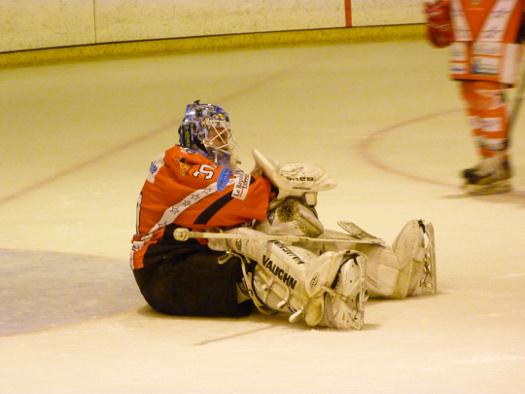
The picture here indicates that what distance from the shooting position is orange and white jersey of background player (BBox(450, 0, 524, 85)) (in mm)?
7012

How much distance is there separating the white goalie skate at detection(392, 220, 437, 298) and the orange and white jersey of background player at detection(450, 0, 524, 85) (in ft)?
7.66

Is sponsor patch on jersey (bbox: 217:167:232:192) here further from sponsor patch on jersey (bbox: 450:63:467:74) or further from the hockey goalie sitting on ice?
sponsor patch on jersey (bbox: 450:63:467:74)

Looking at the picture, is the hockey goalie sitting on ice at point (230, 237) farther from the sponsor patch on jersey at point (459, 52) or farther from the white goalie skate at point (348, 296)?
the sponsor patch on jersey at point (459, 52)

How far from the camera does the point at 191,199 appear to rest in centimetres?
489

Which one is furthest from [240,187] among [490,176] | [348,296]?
[490,176]

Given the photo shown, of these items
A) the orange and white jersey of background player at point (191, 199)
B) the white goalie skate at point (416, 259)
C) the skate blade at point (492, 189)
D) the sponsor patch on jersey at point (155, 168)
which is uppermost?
the sponsor patch on jersey at point (155, 168)

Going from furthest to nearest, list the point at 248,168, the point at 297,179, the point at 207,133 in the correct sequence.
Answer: the point at 248,168, the point at 207,133, the point at 297,179

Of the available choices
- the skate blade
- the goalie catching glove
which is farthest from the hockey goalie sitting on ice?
the skate blade

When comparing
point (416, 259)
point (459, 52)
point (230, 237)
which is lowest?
point (416, 259)

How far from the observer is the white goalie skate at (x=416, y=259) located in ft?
16.1

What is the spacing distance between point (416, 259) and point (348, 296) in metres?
0.58

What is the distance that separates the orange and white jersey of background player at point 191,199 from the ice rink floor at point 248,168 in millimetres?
315

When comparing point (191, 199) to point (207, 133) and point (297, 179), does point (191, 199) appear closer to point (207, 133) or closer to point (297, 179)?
point (207, 133)

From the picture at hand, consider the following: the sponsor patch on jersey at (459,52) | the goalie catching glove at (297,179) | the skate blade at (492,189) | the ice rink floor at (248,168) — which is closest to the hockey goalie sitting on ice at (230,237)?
the goalie catching glove at (297,179)
